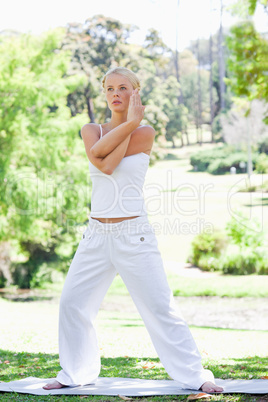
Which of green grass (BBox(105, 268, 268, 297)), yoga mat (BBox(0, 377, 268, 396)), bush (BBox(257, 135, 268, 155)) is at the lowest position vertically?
green grass (BBox(105, 268, 268, 297))

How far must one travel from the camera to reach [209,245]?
16266mm

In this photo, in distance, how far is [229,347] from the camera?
5340 mm

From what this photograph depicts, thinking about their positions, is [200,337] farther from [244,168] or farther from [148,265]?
[244,168]

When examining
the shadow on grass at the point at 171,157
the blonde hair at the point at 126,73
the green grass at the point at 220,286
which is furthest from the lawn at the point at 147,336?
the shadow on grass at the point at 171,157

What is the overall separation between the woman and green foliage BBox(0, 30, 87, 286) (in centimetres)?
911

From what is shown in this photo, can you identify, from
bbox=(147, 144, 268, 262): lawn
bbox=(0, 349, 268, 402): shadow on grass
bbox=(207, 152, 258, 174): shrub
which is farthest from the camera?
bbox=(207, 152, 258, 174): shrub

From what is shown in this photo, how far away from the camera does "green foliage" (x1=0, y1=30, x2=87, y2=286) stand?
1214 cm

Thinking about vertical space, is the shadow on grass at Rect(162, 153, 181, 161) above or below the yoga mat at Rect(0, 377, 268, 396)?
above

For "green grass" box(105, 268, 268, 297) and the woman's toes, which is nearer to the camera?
the woman's toes

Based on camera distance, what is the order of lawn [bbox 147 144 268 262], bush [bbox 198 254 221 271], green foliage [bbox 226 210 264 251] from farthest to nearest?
lawn [bbox 147 144 268 262], bush [bbox 198 254 221 271], green foliage [bbox 226 210 264 251]

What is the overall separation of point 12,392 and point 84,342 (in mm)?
501

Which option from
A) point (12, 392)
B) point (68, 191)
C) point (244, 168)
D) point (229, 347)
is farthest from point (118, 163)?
point (244, 168)

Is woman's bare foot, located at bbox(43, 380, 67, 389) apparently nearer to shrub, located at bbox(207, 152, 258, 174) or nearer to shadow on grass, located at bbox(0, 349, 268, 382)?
shadow on grass, located at bbox(0, 349, 268, 382)

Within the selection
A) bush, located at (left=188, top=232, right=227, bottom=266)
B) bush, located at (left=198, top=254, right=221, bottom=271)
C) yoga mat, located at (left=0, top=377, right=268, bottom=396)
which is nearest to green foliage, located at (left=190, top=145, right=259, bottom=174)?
bush, located at (left=188, top=232, right=227, bottom=266)
